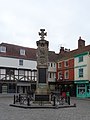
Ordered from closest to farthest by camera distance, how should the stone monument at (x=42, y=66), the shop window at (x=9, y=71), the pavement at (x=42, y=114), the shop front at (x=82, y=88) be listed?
the pavement at (x=42, y=114) < the stone monument at (x=42, y=66) < the shop front at (x=82, y=88) < the shop window at (x=9, y=71)

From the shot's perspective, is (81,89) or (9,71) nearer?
(81,89)

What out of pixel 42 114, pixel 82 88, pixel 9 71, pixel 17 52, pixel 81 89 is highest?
pixel 17 52

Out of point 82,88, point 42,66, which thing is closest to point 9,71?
point 82,88

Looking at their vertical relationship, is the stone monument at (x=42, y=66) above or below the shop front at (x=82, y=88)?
above

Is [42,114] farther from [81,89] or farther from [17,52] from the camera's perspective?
[17,52]

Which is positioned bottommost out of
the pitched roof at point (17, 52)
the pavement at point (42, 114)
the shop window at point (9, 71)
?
the pavement at point (42, 114)

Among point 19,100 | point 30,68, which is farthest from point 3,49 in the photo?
point 19,100

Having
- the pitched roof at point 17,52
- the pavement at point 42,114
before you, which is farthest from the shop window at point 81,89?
the pavement at point 42,114

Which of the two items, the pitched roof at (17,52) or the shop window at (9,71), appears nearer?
the shop window at (9,71)

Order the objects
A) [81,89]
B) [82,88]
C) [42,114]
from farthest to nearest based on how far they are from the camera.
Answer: [81,89] → [82,88] → [42,114]

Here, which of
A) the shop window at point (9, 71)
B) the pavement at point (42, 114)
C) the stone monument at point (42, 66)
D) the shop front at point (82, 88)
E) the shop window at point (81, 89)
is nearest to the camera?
the pavement at point (42, 114)

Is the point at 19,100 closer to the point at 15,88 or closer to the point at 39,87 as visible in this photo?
the point at 39,87

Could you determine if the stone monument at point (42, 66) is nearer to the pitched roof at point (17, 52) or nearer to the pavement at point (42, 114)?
the pavement at point (42, 114)

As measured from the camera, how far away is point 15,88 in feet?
188
